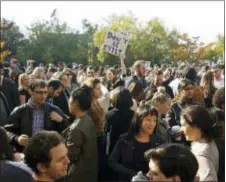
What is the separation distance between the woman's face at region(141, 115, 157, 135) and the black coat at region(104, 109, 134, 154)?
1.04m

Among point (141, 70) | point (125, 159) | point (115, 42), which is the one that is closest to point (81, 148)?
point (125, 159)

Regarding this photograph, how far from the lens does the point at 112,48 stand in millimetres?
10211

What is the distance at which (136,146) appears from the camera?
4383mm

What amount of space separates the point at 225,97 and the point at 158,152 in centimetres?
232

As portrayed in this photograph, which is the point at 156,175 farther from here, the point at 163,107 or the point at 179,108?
the point at 179,108

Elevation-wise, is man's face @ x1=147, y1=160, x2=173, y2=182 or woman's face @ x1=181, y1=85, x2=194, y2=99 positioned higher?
woman's face @ x1=181, y1=85, x2=194, y2=99

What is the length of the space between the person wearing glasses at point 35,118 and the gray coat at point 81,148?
507mm

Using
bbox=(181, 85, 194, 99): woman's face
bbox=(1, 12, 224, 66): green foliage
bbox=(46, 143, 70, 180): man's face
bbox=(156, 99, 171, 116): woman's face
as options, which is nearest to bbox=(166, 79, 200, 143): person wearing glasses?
bbox=(181, 85, 194, 99): woman's face

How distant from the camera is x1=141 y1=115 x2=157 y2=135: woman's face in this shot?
4.43m

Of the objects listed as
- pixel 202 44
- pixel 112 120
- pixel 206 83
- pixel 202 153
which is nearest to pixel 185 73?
pixel 206 83

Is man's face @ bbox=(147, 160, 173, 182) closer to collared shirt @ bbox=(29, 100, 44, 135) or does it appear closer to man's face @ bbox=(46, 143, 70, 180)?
man's face @ bbox=(46, 143, 70, 180)

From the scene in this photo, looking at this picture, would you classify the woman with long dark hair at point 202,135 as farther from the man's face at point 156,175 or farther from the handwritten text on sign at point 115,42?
the handwritten text on sign at point 115,42

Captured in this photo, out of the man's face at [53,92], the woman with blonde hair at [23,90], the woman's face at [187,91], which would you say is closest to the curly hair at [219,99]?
the woman's face at [187,91]

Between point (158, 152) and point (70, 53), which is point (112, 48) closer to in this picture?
point (158, 152)
